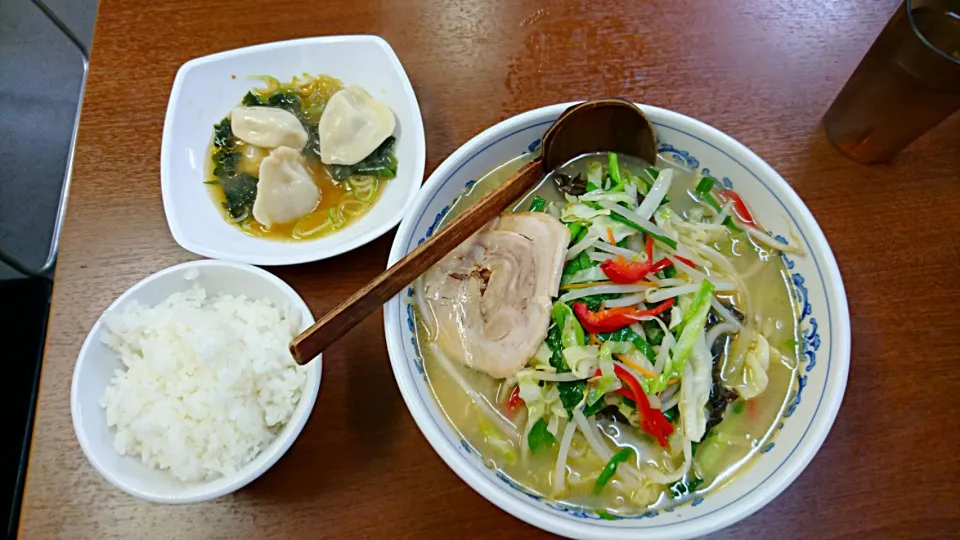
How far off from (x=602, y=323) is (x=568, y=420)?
7.9 inches

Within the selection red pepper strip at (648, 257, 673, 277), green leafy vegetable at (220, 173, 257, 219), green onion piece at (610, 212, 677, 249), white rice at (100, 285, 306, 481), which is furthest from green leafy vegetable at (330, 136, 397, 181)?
red pepper strip at (648, 257, 673, 277)

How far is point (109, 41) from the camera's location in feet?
5.73

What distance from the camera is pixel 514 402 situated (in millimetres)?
1259

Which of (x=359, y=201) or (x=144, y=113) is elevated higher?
(x=144, y=113)

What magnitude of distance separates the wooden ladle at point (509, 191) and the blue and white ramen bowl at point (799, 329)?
0.11 ft

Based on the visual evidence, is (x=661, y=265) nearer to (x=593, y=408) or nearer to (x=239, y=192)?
(x=593, y=408)

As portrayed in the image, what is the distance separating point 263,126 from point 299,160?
0.13m

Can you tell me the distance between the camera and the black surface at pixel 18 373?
206cm

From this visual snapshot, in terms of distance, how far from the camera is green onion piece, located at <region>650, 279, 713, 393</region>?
1.18m

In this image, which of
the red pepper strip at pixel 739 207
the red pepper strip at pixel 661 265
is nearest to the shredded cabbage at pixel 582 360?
the red pepper strip at pixel 661 265

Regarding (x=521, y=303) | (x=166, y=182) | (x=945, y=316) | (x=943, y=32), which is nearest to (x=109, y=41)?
(x=166, y=182)

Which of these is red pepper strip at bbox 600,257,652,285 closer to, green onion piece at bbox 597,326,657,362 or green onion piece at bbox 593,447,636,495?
green onion piece at bbox 597,326,657,362

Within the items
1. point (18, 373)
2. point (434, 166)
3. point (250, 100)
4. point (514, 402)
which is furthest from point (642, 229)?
point (18, 373)

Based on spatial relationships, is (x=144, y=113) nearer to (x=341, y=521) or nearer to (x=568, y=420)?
(x=341, y=521)
